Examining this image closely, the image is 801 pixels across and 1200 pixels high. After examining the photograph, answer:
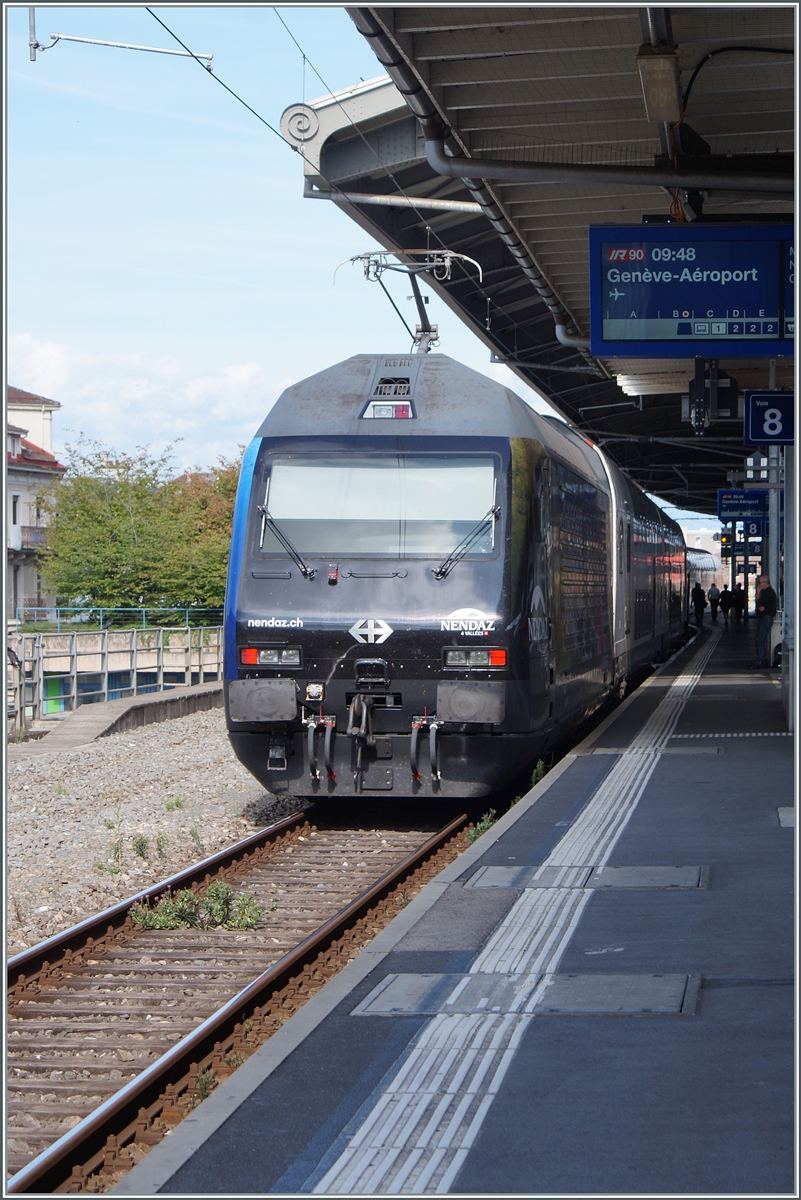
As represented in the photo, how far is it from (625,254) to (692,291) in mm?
560

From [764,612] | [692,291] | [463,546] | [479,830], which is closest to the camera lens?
[692,291]

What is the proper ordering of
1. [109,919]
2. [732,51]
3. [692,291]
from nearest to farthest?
1. [109,919]
2. [732,51]
3. [692,291]

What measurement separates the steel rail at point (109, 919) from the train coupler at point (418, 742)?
4.53ft

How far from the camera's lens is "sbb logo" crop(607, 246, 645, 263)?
982 cm

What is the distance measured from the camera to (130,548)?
39.2 meters

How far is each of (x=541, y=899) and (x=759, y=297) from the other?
4.78m

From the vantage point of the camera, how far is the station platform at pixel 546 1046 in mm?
3912

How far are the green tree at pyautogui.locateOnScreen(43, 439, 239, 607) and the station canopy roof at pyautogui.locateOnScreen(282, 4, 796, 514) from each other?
65.6ft

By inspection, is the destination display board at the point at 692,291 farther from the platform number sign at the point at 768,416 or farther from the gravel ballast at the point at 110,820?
the gravel ballast at the point at 110,820

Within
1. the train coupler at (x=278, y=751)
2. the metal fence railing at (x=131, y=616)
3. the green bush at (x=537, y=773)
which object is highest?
the metal fence railing at (x=131, y=616)

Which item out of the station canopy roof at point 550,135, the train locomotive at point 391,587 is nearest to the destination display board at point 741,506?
the station canopy roof at point 550,135

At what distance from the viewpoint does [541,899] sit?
7289 millimetres

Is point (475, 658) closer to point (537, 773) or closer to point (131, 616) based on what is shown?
point (537, 773)

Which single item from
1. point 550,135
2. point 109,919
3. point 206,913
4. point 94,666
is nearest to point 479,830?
point 206,913
